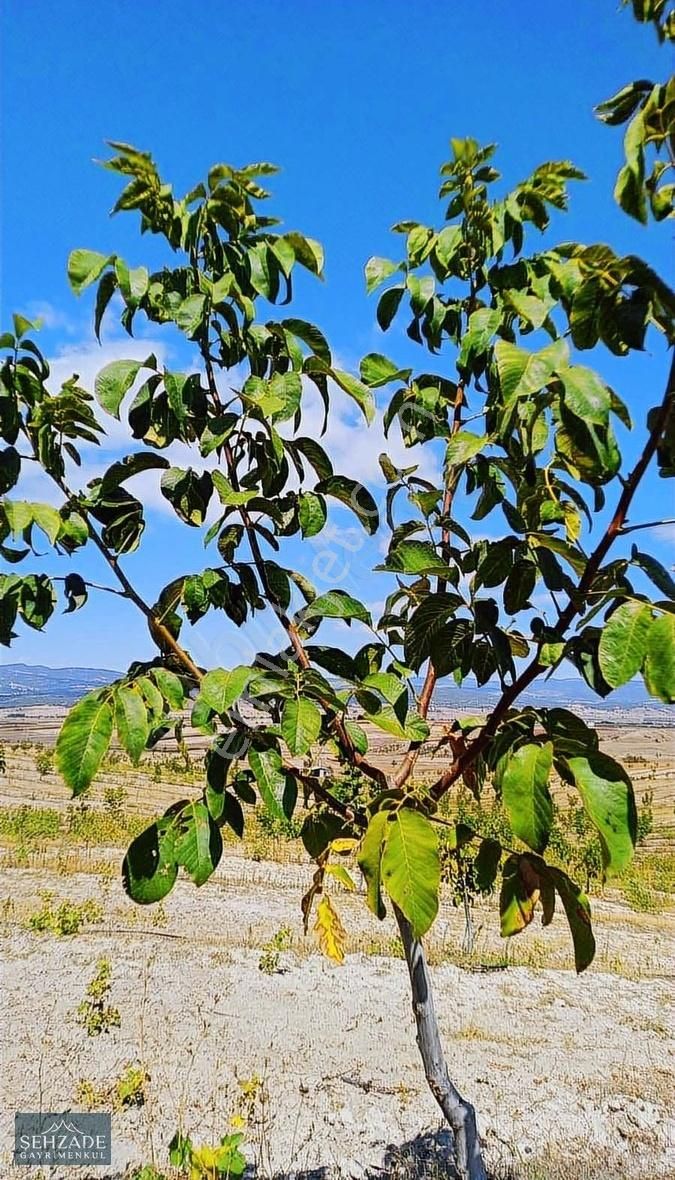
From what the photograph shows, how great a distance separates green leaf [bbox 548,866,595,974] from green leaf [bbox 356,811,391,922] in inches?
11.7

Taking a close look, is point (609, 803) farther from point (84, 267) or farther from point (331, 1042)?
point (331, 1042)

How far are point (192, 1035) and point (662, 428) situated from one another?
15.5 feet

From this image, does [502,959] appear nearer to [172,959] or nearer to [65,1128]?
[172,959]

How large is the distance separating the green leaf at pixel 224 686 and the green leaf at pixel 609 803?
490 millimetres

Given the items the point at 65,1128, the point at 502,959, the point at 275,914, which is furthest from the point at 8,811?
the point at 65,1128

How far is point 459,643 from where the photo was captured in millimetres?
1389

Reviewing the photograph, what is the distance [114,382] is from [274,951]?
5.96 m

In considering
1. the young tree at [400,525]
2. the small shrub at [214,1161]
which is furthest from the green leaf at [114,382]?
the small shrub at [214,1161]

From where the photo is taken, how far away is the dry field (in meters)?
3.38

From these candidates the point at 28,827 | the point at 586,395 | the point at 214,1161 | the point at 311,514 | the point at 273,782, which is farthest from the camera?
the point at 28,827

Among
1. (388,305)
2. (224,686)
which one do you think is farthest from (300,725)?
(388,305)

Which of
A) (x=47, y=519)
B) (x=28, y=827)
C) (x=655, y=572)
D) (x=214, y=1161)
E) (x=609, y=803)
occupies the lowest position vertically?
(x=28, y=827)

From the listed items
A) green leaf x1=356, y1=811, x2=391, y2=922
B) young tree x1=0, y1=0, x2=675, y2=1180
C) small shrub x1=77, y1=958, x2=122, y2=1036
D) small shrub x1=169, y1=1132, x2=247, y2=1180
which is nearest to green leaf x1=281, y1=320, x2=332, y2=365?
young tree x1=0, y1=0, x2=675, y2=1180

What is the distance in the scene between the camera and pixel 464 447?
1.13m
